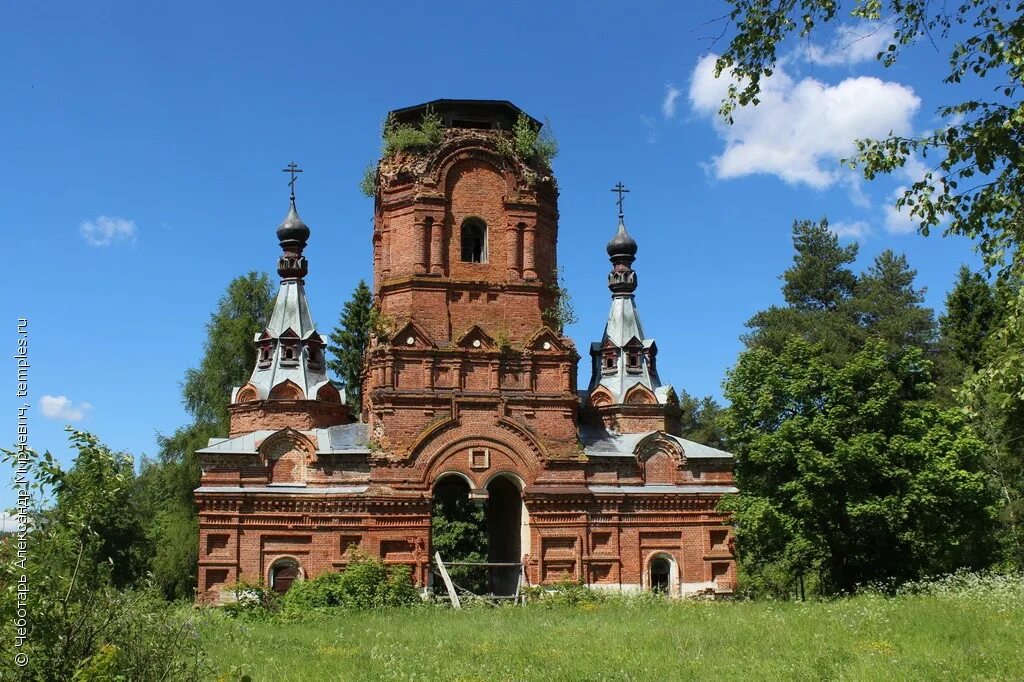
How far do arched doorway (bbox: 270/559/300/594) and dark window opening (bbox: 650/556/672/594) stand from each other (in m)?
8.50

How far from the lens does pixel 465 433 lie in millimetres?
23797

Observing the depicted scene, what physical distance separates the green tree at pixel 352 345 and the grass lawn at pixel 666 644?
2025 centimetres

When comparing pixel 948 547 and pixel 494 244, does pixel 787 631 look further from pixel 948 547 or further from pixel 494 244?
pixel 494 244

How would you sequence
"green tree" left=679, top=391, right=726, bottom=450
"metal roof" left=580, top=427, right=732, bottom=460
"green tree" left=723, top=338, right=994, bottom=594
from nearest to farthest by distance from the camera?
"green tree" left=723, top=338, right=994, bottom=594, "metal roof" left=580, top=427, right=732, bottom=460, "green tree" left=679, top=391, right=726, bottom=450

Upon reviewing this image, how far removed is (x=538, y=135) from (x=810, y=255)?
1781cm

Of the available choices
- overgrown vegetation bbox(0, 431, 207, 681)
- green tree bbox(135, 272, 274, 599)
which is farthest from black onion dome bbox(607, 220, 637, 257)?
overgrown vegetation bbox(0, 431, 207, 681)

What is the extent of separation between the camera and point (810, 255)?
40.5m

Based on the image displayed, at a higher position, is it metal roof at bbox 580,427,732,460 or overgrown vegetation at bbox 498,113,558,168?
overgrown vegetation at bbox 498,113,558,168

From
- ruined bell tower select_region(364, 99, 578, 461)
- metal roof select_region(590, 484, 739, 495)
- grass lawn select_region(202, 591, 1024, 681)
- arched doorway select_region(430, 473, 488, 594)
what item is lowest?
grass lawn select_region(202, 591, 1024, 681)

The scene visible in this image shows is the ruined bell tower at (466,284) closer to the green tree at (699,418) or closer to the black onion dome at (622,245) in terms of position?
the black onion dome at (622,245)

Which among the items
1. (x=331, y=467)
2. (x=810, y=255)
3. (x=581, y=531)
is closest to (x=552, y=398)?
(x=581, y=531)

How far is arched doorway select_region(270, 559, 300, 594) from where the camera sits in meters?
23.2

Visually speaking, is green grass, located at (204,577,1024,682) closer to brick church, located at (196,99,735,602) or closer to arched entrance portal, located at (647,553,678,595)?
brick church, located at (196,99,735,602)

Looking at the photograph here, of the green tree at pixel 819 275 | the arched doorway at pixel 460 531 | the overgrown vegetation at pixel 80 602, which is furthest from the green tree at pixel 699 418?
the overgrown vegetation at pixel 80 602
